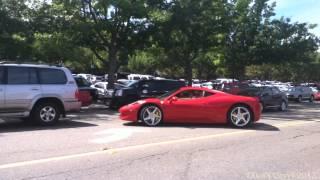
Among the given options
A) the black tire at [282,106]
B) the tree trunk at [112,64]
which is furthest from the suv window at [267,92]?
the tree trunk at [112,64]

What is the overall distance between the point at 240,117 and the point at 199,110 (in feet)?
3.71

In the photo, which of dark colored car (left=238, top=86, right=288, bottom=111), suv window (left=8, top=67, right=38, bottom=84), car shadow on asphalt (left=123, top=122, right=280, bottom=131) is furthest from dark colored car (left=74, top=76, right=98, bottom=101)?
suv window (left=8, top=67, right=38, bottom=84)

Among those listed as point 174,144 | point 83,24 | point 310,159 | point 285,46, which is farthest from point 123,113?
point 285,46

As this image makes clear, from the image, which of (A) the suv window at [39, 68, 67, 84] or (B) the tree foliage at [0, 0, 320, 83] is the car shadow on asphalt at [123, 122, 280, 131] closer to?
(A) the suv window at [39, 68, 67, 84]

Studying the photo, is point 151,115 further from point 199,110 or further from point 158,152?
point 158,152

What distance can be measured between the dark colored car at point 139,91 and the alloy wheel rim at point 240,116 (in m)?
7.59

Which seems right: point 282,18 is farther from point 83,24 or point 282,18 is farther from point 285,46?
point 83,24

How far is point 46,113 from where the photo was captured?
14078 mm

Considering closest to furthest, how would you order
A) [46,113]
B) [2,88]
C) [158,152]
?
[158,152] → [2,88] → [46,113]

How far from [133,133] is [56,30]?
551 inches

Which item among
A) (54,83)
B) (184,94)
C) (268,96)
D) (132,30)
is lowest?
(268,96)

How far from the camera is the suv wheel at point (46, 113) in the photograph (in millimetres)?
13891

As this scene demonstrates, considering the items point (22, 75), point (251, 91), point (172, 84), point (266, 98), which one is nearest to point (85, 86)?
point (172, 84)

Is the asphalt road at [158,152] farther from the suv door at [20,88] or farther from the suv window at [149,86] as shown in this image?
the suv window at [149,86]
